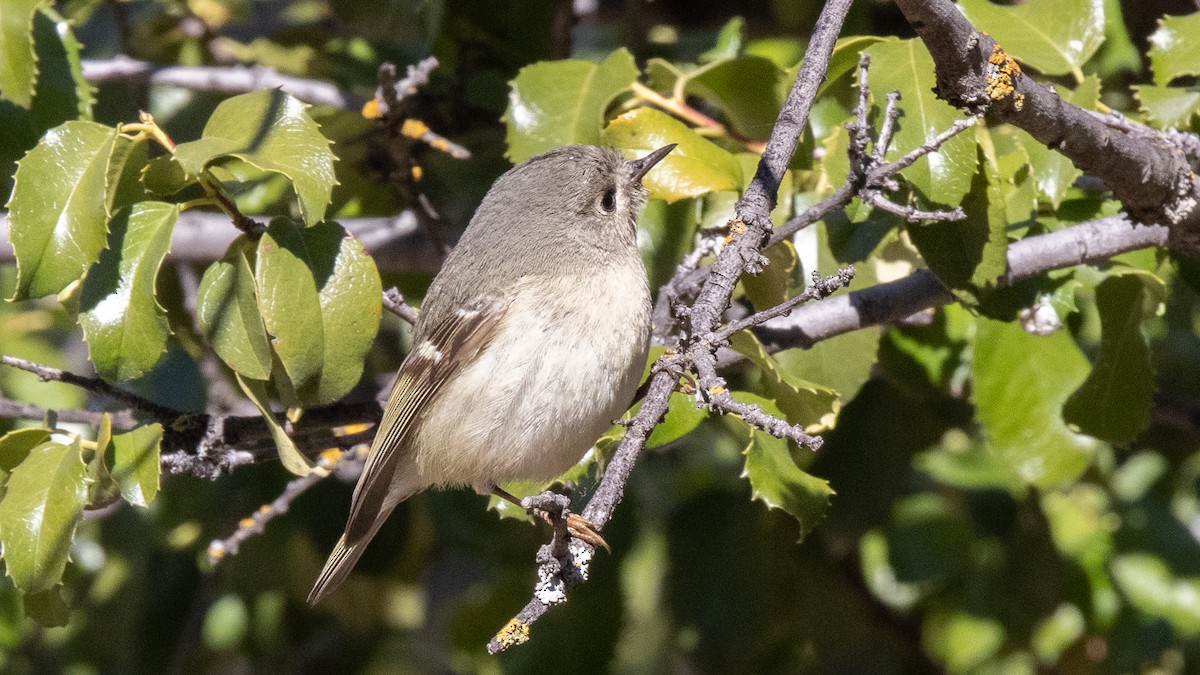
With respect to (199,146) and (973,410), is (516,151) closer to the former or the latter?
(199,146)

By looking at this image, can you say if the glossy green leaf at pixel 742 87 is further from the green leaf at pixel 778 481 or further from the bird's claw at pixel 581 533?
the bird's claw at pixel 581 533

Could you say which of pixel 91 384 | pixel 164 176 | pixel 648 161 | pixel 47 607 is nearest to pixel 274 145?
pixel 164 176

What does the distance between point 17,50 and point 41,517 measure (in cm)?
79

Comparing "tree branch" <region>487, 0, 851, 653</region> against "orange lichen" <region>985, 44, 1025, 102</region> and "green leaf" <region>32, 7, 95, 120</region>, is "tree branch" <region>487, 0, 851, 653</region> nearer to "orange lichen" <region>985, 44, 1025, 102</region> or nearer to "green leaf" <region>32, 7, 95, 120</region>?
"orange lichen" <region>985, 44, 1025, 102</region>

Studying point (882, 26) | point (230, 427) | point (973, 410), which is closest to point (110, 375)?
point (230, 427)

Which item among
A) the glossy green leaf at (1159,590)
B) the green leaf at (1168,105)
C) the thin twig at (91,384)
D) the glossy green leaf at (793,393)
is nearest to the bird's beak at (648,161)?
the glossy green leaf at (793,393)

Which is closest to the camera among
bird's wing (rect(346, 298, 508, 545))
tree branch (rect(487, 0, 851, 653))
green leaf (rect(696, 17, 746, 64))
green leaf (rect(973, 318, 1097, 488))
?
tree branch (rect(487, 0, 851, 653))

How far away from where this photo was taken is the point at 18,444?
1709 millimetres

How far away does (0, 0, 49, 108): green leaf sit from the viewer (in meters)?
1.86

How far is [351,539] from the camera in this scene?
212 centimetres

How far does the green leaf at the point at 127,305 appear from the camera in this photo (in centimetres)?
164

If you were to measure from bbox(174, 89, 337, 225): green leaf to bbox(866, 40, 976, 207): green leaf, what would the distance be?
0.82m

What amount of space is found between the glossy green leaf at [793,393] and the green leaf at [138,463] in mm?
858

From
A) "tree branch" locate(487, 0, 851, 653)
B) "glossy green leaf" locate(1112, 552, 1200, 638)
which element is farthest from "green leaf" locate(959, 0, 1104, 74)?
"glossy green leaf" locate(1112, 552, 1200, 638)
